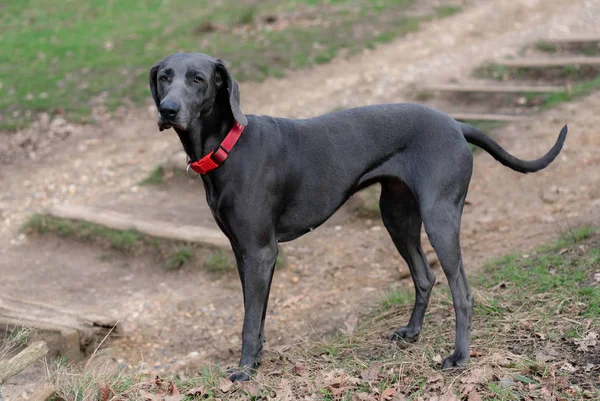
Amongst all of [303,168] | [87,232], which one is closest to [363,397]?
[303,168]

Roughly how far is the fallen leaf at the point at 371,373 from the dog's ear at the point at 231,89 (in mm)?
1537

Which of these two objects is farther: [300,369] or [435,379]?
[300,369]

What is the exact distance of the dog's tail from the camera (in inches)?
168

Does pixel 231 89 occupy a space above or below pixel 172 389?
above

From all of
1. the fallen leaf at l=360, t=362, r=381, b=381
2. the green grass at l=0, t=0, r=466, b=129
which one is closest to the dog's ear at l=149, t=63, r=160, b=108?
the fallen leaf at l=360, t=362, r=381, b=381

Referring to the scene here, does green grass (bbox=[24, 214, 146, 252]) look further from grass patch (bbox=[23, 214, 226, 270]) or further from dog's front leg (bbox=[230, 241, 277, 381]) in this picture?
dog's front leg (bbox=[230, 241, 277, 381])

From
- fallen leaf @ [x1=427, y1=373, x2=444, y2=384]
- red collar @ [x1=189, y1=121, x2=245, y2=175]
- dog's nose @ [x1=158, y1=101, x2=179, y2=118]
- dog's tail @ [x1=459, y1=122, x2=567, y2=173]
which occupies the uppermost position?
dog's nose @ [x1=158, y1=101, x2=179, y2=118]

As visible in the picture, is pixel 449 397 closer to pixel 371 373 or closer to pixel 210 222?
pixel 371 373

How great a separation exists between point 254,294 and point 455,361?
1.19m

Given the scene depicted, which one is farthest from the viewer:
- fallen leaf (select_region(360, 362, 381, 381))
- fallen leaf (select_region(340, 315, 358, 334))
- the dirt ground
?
the dirt ground

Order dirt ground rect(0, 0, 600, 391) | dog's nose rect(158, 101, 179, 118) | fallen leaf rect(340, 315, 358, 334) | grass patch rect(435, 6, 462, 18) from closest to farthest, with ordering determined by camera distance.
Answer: dog's nose rect(158, 101, 179, 118), fallen leaf rect(340, 315, 358, 334), dirt ground rect(0, 0, 600, 391), grass patch rect(435, 6, 462, 18)

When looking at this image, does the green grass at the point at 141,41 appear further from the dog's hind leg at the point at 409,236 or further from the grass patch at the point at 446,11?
the dog's hind leg at the point at 409,236

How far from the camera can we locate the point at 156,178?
7988 mm

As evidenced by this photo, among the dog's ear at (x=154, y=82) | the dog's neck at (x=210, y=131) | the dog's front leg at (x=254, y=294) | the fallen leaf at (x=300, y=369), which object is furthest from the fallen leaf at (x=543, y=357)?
the dog's ear at (x=154, y=82)
